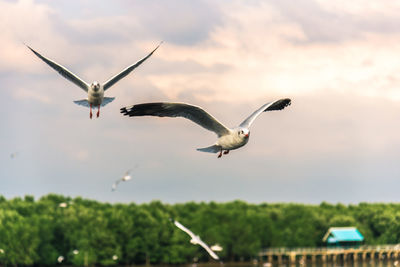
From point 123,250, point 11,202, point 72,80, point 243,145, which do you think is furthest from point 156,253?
point 243,145

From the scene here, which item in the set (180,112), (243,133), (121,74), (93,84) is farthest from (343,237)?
(243,133)

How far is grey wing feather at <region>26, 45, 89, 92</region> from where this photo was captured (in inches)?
1103

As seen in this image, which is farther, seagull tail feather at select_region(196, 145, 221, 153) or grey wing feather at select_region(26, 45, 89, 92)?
grey wing feather at select_region(26, 45, 89, 92)

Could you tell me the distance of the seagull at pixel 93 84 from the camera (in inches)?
1054

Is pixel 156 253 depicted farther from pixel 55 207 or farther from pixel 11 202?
pixel 11 202

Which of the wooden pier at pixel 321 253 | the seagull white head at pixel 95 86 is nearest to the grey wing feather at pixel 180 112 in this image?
the seagull white head at pixel 95 86

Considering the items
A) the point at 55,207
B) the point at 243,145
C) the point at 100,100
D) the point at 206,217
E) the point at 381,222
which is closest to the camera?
the point at 243,145

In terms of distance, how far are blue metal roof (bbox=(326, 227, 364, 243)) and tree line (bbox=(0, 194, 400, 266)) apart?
178cm

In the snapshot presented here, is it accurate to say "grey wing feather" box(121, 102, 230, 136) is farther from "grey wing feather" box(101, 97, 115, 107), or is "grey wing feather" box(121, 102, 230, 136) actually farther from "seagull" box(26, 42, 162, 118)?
"grey wing feather" box(101, 97, 115, 107)

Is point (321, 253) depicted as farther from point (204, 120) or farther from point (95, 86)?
point (204, 120)

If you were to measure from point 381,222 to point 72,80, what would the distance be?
119253 millimetres

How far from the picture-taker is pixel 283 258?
13888 cm

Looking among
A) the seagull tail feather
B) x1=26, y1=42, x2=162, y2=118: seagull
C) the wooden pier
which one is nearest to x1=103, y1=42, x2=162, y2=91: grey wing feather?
x1=26, y1=42, x2=162, y2=118: seagull

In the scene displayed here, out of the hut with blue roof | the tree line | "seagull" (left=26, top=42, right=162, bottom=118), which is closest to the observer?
"seagull" (left=26, top=42, right=162, bottom=118)
